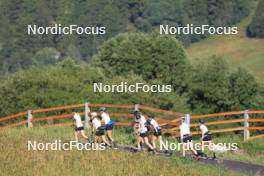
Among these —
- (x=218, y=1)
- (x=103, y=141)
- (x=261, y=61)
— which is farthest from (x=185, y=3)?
(x=103, y=141)

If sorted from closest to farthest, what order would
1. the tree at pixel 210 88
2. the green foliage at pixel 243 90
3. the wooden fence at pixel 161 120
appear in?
the wooden fence at pixel 161 120
the green foliage at pixel 243 90
the tree at pixel 210 88

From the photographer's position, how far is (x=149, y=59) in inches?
2403

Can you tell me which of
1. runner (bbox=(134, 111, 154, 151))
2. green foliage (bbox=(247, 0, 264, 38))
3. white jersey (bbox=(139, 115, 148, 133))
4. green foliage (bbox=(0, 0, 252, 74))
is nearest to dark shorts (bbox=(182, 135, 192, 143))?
runner (bbox=(134, 111, 154, 151))

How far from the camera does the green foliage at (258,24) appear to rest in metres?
167

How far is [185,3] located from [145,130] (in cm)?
16669

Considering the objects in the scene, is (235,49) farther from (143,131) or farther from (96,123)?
(143,131)

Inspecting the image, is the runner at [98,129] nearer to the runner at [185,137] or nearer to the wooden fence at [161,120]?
the wooden fence at [161,120]

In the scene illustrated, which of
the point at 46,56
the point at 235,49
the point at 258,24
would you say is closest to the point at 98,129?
the point at 46,56

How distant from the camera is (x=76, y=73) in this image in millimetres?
52344

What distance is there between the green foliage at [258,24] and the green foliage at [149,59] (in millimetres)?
109077

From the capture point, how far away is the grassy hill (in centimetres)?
15298

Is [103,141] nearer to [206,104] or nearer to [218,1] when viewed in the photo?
[206,104]

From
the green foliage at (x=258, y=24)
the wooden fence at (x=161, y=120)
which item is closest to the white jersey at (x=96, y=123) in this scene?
the wooden fence at (x=161, y=120)

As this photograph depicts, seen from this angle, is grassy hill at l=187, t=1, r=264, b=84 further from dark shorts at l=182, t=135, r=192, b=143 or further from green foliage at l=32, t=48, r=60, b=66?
dark shorts at l=182, t=135, r=192, b=143
